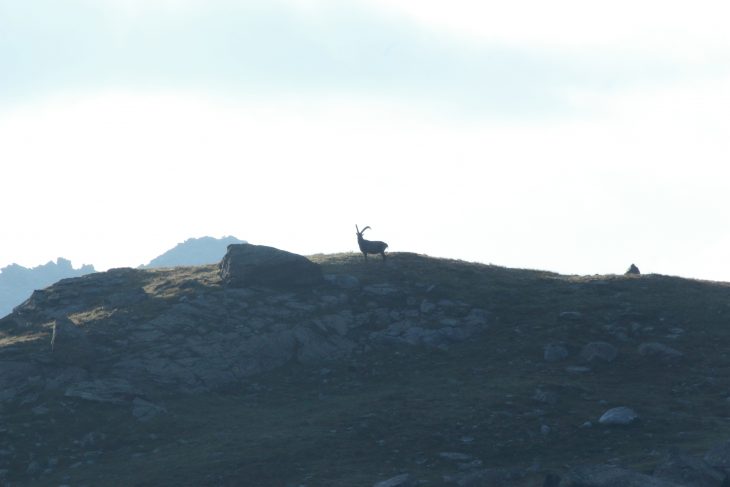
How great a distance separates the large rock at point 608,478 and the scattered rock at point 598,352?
14.2 m

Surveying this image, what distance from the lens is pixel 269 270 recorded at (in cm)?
4762

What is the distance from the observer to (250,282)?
47250mm

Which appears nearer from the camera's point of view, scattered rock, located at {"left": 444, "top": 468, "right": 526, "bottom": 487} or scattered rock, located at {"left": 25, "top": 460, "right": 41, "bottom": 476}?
scattered rock, located at {"left": 444, "top": 468, "right": 526, "bottom": 487}

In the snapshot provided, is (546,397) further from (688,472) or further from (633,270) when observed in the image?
(633,270)

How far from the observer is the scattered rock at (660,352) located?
39.0 metres

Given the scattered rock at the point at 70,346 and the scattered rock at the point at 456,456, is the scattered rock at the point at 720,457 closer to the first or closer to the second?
the scattered rock at the point at 456,456

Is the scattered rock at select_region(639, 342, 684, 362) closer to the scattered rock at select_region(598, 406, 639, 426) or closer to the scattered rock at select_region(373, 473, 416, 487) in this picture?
the scattered rock at select_region(598, 406, 639, 426)

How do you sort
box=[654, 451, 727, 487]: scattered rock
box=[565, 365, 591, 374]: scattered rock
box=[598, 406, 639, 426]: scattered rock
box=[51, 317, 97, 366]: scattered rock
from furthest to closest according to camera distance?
box=[51, 317, 97, 366]: scattered rock < box=[565, 365, 591, 374]: scattered rock < box=[598, 406, 639, 426]: scattered rock < box=[654, 451, 727, 487]: scattered rock

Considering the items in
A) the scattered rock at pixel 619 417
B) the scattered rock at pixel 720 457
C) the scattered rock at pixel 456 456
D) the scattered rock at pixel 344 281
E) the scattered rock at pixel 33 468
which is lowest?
the scattered rock at pixel 33 468

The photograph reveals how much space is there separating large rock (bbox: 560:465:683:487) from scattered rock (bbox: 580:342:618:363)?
1424 centimetres

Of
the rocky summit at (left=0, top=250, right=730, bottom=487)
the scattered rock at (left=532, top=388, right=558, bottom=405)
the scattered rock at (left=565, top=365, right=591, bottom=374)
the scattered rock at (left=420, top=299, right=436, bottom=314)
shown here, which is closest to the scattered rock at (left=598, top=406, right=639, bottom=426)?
the rocky summit at (left=0, top=250, right=730, bottom=487)

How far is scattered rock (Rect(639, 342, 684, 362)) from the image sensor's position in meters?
39.0

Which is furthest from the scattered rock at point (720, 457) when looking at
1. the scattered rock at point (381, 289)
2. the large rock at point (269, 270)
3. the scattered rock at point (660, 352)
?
the large rock at point (269, 270)

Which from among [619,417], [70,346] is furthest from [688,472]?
[70,346]
